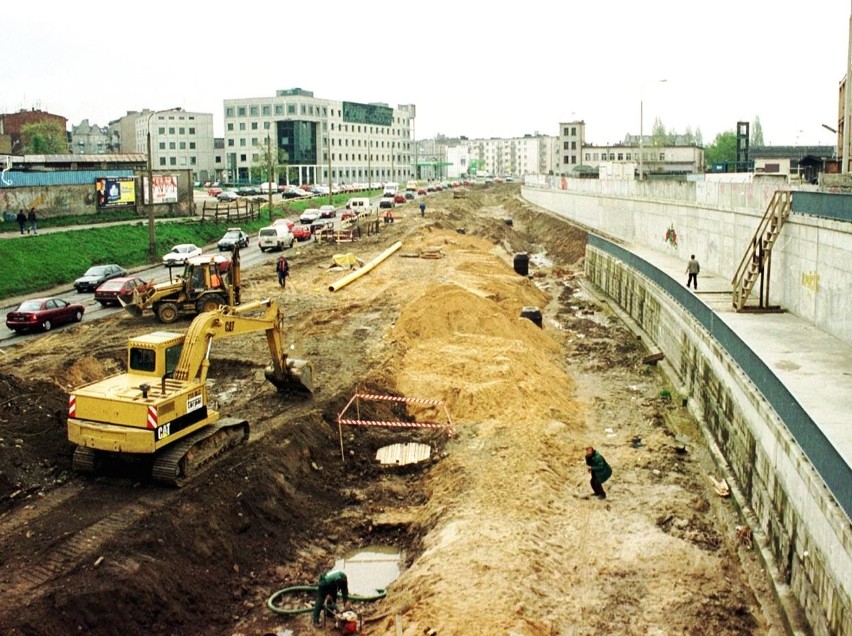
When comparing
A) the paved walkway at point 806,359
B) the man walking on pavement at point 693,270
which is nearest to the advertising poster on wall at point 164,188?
the man walking on pavement at point 693,270

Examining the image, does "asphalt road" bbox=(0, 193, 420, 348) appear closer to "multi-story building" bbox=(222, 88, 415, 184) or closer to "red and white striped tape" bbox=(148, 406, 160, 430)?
"red and white striped tape" bbox=(148, 406, 160, 430)

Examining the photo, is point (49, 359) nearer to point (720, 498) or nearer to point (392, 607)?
point (392, 607)

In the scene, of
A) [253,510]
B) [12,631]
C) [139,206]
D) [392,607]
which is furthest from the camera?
[139,206]

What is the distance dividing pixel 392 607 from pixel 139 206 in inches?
2265

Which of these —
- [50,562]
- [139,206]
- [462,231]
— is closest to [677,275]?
[50,562]

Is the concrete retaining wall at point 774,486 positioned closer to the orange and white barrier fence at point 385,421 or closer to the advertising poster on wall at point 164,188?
the orange and white barrier fence at point 385,421

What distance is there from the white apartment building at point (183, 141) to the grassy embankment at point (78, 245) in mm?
100307

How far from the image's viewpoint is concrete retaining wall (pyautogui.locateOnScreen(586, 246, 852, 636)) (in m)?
12.7

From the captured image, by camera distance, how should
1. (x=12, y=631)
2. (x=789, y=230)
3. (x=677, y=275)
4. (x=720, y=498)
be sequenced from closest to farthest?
(x=12, y=631) < (x=720, y=498) < (x=789, y=230) < (x=677, y=275)

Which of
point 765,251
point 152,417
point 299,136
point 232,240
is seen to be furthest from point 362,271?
point 299,136

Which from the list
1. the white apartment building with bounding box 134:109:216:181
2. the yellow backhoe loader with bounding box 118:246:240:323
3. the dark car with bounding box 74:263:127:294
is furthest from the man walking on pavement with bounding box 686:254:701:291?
the white apartment building with bounding box 134:109:216:181

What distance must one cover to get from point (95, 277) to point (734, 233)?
30.0 m

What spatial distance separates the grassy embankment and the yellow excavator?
86.9 feet

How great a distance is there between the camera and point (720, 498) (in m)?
20.0
